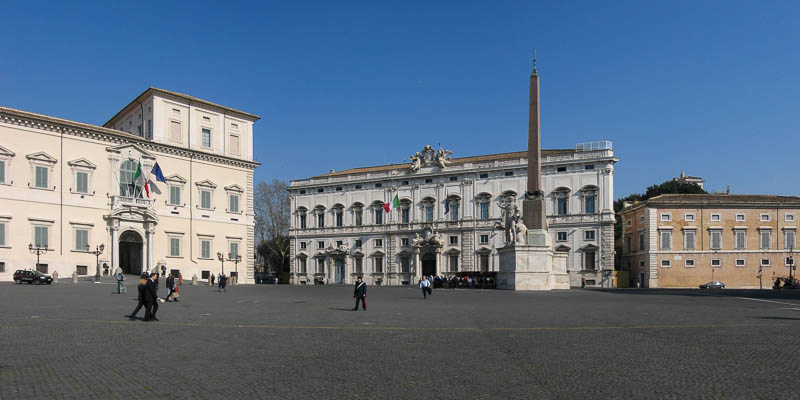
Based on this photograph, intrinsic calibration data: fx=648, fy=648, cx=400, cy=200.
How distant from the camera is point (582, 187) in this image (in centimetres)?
5850

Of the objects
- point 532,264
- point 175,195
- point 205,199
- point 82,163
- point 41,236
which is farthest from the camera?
point 205,199

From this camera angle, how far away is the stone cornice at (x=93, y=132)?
4053cm

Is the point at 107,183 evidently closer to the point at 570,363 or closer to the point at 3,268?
the point at 3,268

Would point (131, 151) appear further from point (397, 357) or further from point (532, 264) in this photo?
point (397, 357)

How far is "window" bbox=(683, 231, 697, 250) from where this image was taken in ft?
188

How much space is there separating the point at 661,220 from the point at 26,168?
4994 centimetres

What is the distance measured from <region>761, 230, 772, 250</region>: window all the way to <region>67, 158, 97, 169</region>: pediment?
54549 millimetres

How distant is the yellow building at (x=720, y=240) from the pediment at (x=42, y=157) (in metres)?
47.6

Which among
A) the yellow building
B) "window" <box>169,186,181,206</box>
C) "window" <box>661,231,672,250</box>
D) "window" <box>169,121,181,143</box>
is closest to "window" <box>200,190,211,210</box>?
"window" <box>169,186,181,206</box>

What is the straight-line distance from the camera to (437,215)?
65250 mm

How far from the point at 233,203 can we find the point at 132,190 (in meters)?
8.98

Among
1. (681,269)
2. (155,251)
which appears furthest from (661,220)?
(155,251)

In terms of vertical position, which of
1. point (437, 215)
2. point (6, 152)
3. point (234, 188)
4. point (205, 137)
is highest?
point (205, 137)

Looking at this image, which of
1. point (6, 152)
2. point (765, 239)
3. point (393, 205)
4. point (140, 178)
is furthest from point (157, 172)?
point (765, 239)
